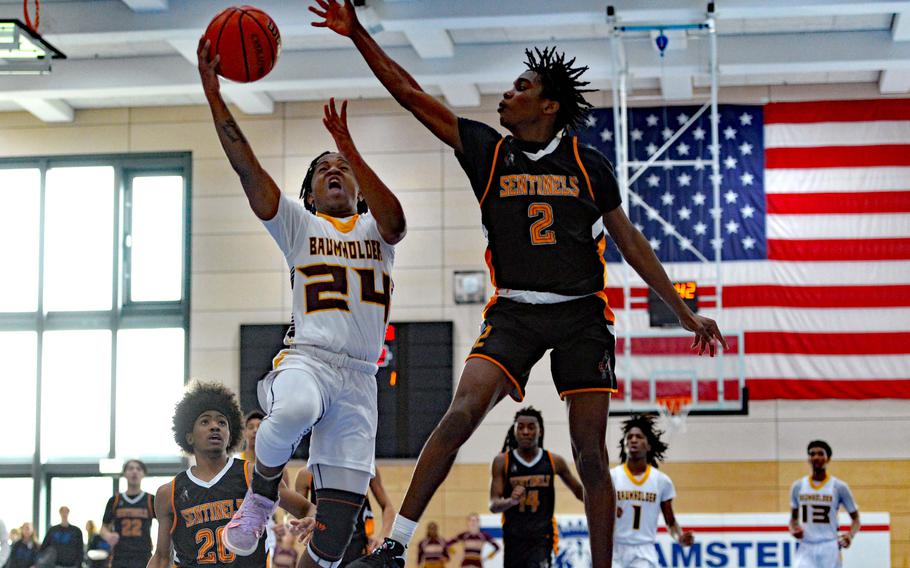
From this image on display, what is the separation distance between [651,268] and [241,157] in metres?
1.73

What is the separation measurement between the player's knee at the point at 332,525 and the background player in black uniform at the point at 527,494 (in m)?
4.84

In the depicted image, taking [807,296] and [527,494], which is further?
[807,296]

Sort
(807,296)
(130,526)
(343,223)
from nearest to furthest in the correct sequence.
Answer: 1. (343,223)
2. (130,526)
3. (807,296)

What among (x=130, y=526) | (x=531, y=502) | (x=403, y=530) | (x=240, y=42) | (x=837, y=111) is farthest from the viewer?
(x=837, y=111)

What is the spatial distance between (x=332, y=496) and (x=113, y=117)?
13.2 m

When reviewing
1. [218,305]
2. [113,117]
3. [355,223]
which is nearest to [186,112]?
[113,117]

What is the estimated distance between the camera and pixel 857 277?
15039mm

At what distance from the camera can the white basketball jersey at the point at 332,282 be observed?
4891 millimetres

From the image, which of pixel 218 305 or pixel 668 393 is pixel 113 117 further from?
pixel 668 393

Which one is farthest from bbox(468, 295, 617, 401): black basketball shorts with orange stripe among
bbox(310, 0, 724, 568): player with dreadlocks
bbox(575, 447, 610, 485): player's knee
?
bbox(575, 447, 610, 485): player's knee

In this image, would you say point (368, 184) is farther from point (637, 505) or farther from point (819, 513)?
point (819, 513)

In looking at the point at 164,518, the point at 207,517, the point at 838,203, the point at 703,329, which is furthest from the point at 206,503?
the point at 838,203

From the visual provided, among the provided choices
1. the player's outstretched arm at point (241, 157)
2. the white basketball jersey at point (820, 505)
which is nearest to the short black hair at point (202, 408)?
the player's outstretched arm at point (241, 157)

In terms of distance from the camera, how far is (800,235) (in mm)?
15188
